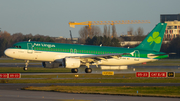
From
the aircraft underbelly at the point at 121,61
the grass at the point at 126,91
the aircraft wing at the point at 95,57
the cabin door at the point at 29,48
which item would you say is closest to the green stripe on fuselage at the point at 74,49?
the cabin door at the point at 29,48

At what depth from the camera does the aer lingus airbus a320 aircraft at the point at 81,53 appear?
44156 mm

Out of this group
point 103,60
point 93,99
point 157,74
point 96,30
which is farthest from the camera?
point 96,30

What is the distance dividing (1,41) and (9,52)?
101m

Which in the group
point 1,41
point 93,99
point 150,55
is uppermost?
point 1,41

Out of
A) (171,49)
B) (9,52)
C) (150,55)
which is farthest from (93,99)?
(171,49)

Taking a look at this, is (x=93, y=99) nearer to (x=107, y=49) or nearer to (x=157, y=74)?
(x=157, y=74)

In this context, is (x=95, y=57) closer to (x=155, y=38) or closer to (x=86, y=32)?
(x=155, y=38)

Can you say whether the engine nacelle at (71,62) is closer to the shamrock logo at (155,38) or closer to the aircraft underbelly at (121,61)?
the aircraft underbelly at (121,61)

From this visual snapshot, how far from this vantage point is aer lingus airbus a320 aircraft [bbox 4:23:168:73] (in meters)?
44.2

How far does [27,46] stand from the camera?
4447cm

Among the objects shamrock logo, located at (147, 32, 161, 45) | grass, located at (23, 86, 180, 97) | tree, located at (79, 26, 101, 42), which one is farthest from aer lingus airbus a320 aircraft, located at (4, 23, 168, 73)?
tree, located at (79, 26, 101, 42)

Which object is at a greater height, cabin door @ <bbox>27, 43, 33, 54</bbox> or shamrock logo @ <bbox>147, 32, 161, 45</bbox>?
shamrock logo @ <bbox>147, 32, 161, 45</bbox>

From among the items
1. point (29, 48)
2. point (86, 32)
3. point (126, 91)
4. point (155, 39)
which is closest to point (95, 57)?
point (29, 48)

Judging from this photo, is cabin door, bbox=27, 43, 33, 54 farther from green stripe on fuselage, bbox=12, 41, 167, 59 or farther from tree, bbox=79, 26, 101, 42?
tree, bbox=79, 26, 101, 42
